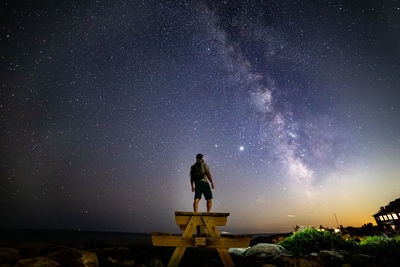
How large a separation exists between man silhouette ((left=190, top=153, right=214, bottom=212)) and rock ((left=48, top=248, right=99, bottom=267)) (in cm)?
307

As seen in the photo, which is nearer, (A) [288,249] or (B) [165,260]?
(B) [165,260]

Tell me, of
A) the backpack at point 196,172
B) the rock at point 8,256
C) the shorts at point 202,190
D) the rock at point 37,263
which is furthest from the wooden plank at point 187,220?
the rock at point 8,256

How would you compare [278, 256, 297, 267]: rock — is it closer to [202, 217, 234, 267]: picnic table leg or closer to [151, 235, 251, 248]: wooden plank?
[151, 235, 251, 248]: wooden plank

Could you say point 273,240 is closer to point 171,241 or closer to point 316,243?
point 316,243

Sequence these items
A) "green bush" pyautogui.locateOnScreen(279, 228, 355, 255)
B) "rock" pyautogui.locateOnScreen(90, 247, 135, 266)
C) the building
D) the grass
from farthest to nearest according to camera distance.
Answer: the building
"green bush" pyautogui.locateOnScreen(279, 228, 355, 255)
the grass
"rock" pyautogui.locateOnScreen(90, 247, 135, 266)

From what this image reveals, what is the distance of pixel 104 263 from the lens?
552cm

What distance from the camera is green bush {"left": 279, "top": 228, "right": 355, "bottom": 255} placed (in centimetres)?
778

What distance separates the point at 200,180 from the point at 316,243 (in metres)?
5.75

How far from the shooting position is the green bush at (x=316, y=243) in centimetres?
778

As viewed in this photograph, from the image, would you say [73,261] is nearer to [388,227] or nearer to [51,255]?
[51,255]

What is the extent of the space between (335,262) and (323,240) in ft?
9.45

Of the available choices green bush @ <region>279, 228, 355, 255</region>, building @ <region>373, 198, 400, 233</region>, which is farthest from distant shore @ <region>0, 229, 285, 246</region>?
building @ <region>373, 198, 400, 233</region>

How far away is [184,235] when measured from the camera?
4.69 metres

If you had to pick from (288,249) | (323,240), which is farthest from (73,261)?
(323,240)
